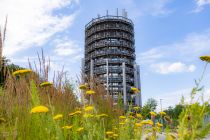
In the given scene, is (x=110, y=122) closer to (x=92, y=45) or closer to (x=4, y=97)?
(x=4, y=97)

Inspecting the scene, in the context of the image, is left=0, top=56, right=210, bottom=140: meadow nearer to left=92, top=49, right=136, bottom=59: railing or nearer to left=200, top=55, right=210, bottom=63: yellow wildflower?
left=200, top=55, right=210, bottom=63: yellow wildflower

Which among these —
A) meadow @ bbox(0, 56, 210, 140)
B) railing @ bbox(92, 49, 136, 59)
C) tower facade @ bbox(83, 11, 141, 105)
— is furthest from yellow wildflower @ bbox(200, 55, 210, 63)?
railing @ bbox(92, 49, 136, 59)

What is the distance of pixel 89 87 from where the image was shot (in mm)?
4703

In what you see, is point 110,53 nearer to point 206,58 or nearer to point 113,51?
point 113,51

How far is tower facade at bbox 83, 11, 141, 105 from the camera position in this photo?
46.2 metres

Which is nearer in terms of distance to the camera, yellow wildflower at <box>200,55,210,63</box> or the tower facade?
yellow wildflower at <box>200,55,210,63</box>

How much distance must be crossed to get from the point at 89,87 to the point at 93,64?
42.2m

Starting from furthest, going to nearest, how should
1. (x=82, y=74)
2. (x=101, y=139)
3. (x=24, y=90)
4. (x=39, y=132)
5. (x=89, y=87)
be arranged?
(x=89, y=87) < (x=82, y=74) < (x=24, y=90) < (x=101, y=139) < (x=39, y=132)

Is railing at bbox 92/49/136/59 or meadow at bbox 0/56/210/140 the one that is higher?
railing at bbox 92/49/136/59

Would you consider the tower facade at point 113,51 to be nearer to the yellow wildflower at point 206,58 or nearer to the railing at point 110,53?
the railing at point 110,53

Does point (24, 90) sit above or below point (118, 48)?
below

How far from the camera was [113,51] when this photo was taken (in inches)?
1827

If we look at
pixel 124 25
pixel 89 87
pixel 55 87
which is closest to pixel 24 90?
pixel 55 87

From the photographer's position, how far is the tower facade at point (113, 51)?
151 feet
